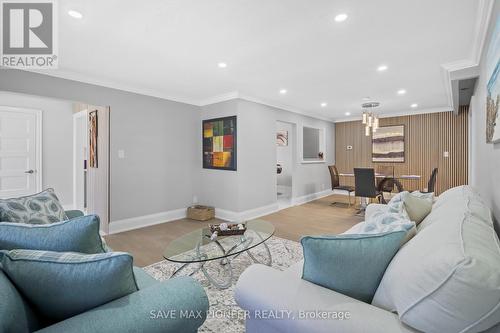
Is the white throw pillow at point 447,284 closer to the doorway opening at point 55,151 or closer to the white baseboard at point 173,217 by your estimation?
the white baseboard at point 173,217

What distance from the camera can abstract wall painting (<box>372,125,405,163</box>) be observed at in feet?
21.6

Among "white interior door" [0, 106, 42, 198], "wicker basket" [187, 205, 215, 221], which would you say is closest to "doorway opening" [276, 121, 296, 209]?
"wicker basket" [187, 205, 215, 221]

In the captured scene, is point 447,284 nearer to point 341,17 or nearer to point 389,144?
point 341,17

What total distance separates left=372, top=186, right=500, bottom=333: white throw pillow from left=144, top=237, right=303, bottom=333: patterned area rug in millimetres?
1200

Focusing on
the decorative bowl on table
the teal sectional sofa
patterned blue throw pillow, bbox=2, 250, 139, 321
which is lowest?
the decorative bowl on table

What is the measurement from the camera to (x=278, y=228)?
405 cm

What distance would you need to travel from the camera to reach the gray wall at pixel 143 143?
11.5 ft

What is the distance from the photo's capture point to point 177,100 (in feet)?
15.4

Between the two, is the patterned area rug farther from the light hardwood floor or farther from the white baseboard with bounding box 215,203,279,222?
the white baseboard with bounding box 215,203,279,222

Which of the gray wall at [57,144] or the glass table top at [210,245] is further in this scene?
the gray wall at [57,144]

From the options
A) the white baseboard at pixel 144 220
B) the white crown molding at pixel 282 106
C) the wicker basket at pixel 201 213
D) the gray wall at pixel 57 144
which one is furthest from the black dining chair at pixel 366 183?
the gray wall at pixel 57 144

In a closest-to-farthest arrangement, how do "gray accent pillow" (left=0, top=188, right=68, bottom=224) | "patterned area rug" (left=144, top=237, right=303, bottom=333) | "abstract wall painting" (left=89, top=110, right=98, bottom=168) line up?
"gray accent pillow" (left=0, top=188, right=68, bottom=224)
"patterned area rug" (left=144, top=237, right=303, bottom=333)
"abstract wall painting" (left=89, top=110, right=98, bottom=168)

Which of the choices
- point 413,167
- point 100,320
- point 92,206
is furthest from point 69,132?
point 413,167

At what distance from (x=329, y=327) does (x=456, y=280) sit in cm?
44
